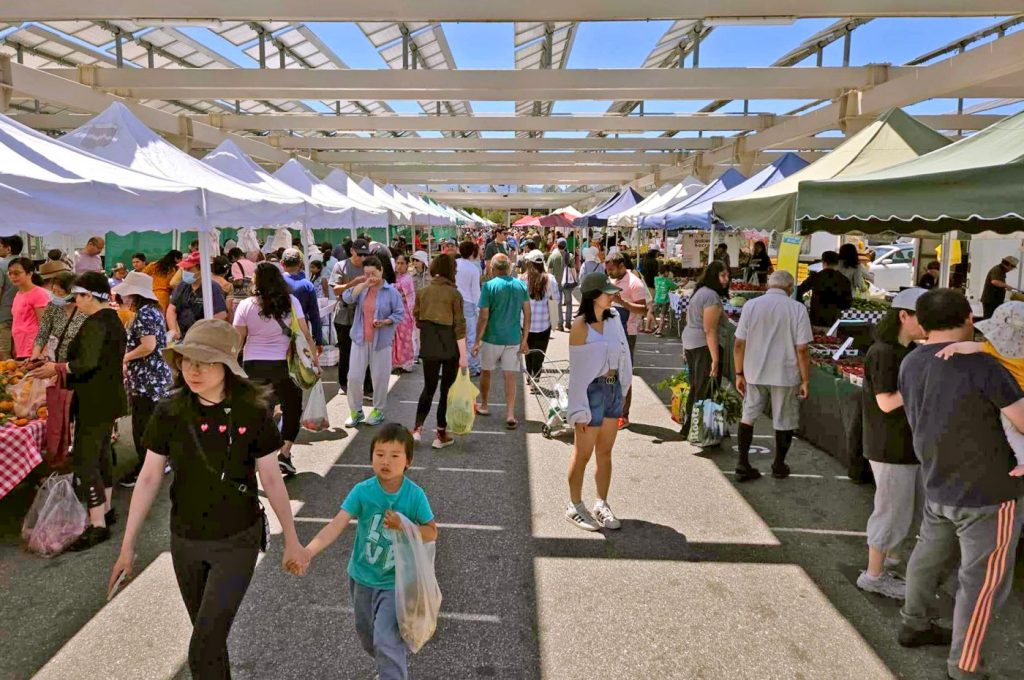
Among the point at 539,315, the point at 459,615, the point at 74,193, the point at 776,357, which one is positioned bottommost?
the point at 459,615

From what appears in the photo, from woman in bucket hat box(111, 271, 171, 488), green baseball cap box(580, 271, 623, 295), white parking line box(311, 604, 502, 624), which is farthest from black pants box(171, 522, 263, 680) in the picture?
woman in bucket hat box(111, 271, 171, 488)

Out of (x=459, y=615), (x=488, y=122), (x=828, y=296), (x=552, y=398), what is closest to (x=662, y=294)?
(x=488, y=122)

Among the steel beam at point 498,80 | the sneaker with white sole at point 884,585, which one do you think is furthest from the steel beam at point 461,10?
the sneaker with white sole at point 884,585

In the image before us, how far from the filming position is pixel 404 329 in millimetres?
9797

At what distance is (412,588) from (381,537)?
22cm

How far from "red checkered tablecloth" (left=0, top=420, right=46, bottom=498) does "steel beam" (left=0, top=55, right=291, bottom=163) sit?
7.23 metres

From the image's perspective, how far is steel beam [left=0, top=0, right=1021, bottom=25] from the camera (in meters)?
8.16

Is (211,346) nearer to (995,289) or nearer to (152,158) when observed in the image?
(152,158)

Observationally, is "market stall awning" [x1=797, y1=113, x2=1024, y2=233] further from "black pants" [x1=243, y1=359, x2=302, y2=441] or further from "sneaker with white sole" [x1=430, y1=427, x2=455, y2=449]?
"black pants" [x1=243, y1=359, x2=302, y2=441]

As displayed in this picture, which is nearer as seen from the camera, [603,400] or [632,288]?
[603,400]

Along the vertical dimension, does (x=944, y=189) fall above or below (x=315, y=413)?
above

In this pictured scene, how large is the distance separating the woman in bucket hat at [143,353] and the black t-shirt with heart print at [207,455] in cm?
251

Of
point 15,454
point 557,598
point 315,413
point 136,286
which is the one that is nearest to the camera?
point 557,598

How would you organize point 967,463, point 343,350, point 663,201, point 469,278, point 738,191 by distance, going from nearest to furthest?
point 967,463, point 343,350, point 469,278, point 738,191, point 663,201
